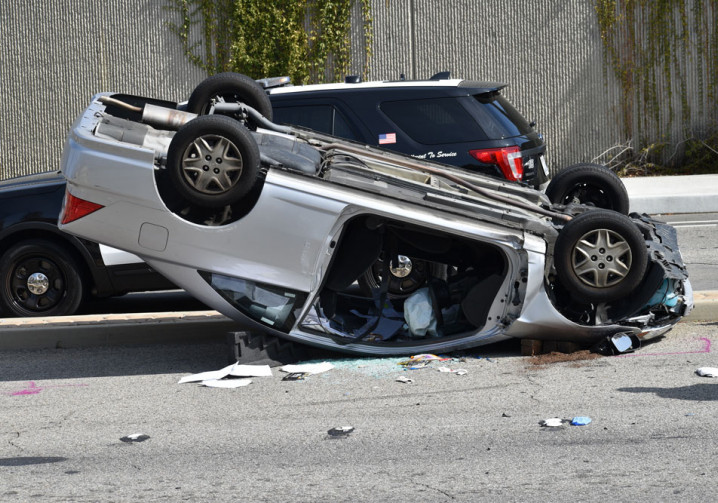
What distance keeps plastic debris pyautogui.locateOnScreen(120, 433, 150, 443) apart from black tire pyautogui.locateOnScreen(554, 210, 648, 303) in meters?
2.81

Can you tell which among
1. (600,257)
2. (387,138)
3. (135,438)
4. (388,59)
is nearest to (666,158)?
(388,59)

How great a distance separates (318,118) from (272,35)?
9650mm

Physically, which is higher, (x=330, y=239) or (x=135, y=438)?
(x=330, y=239)

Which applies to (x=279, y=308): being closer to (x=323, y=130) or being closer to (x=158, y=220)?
(x=158, y=220)

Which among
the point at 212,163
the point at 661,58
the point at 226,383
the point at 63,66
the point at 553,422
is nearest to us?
the point at 553,422

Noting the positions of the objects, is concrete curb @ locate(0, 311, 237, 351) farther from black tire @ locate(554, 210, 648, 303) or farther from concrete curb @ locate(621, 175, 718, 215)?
concrete curb @ locate(621, 175, 718, 215)

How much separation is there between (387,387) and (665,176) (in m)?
13.4

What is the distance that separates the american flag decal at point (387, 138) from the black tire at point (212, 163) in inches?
121

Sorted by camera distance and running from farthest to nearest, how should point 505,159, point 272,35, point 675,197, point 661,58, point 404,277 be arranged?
point 272,35 < point 661,58 < point 675,197 < point 505,159 < point 404,277

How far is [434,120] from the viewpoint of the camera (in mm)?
9266

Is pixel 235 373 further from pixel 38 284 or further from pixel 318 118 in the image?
pixel 318 118

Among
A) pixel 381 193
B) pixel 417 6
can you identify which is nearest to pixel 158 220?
pixel 381 193

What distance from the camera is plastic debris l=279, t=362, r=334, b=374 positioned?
655 centimetres

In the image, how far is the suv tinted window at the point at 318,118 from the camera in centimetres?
930
